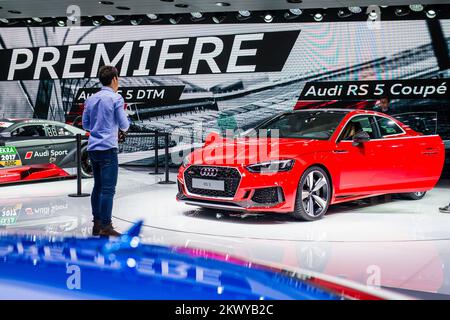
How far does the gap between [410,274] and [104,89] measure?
3.12m

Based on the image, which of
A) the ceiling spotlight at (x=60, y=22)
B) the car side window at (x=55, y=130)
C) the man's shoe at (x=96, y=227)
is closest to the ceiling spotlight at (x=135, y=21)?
the ceiling spotlight at (x=60, y=22)

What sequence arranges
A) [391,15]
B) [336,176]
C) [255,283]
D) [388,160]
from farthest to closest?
1. [391,15]
2. [388,160]
3. [336,176]
4. [255,283]

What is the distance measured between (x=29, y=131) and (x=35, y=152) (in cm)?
46

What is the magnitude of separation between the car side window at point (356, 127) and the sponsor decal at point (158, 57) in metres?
4.95

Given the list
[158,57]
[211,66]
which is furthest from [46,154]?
[211,66]

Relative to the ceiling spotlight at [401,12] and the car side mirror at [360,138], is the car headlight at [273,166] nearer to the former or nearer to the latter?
the car side mirror at [360,138]

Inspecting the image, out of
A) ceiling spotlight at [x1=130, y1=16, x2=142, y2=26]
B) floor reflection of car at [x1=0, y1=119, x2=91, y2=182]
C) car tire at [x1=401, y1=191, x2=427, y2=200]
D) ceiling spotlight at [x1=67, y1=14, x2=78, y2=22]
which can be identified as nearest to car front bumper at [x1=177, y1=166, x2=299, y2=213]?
car tire at [x1=401, y1=191, x2=427, y2=200]

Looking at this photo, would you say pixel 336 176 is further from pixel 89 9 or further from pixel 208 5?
pixel 89 9

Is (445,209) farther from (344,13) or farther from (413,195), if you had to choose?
(344,13)

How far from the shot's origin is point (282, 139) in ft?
20.9

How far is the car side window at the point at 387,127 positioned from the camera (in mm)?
6875
